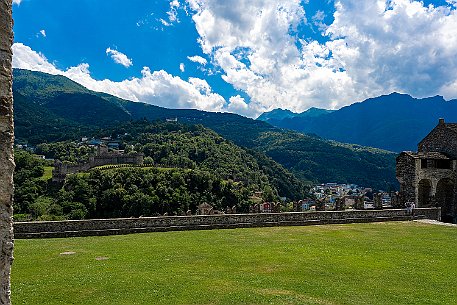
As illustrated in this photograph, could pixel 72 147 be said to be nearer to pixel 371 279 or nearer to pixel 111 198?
pixel 111 198

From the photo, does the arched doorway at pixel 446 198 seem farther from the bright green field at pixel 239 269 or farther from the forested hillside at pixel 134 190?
the forested hillside at pixel 134 190

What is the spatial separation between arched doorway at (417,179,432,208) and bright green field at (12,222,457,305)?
13665mm

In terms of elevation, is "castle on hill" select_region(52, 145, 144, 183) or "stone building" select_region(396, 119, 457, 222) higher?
"castle on hill" select_region(52, 145, 144, 183)

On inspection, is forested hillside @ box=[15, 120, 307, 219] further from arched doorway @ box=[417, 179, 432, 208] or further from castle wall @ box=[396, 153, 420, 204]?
arched doorway @ box=[417, 179, 432, 208]

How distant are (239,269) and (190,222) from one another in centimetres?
1052

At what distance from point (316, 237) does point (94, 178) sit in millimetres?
72679

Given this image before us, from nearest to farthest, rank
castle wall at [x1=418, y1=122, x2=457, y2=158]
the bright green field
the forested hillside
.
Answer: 1. the bright green field
2. castle wall at [x1=418, y1=122, x2=457, y2=158]
3. the forested hillside

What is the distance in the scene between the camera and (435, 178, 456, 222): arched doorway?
3522 cm

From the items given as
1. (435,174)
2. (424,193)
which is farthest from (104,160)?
(435,174)

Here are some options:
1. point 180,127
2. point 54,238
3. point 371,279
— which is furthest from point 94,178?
point 180,127

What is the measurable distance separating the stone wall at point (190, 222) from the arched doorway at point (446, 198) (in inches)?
242

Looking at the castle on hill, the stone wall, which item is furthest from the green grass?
the stone wall

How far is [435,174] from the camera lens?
33.8 m

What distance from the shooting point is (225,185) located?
307 feet
